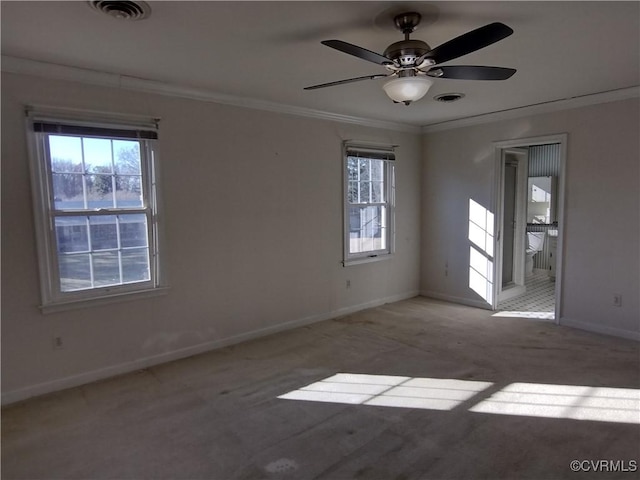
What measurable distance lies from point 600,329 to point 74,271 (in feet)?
16.4

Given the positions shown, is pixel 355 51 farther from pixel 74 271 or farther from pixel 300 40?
pixel 74 271

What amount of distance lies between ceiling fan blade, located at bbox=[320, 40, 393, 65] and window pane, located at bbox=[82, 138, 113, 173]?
211cm

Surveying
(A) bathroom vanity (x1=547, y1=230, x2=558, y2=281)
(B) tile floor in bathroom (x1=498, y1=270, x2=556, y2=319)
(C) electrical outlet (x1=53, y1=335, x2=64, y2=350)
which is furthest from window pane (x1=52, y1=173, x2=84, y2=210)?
(A) bathroom vanity (x1=547, y1=230, x2=558, y2=281)

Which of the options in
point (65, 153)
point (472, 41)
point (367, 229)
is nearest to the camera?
point (472, 41)

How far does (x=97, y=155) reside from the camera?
311cm

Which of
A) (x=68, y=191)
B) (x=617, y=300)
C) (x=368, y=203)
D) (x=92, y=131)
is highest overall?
(x=92, y=131)

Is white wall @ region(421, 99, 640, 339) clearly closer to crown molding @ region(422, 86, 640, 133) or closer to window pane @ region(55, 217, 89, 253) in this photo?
crown molding @ region(422, 86, 640, 133)

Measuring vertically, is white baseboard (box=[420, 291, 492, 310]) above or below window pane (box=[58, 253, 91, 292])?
below

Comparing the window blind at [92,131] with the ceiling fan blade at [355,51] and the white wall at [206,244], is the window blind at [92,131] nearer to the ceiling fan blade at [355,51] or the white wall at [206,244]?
the white wall at [206,244]

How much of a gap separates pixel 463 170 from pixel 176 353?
4082 millimetres

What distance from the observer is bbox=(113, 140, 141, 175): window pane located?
10.5 feet

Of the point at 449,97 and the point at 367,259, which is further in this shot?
the point at 367,259

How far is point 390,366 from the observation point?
335cm

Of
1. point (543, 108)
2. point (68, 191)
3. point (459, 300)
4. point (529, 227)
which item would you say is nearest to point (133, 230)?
point (68, 191)
